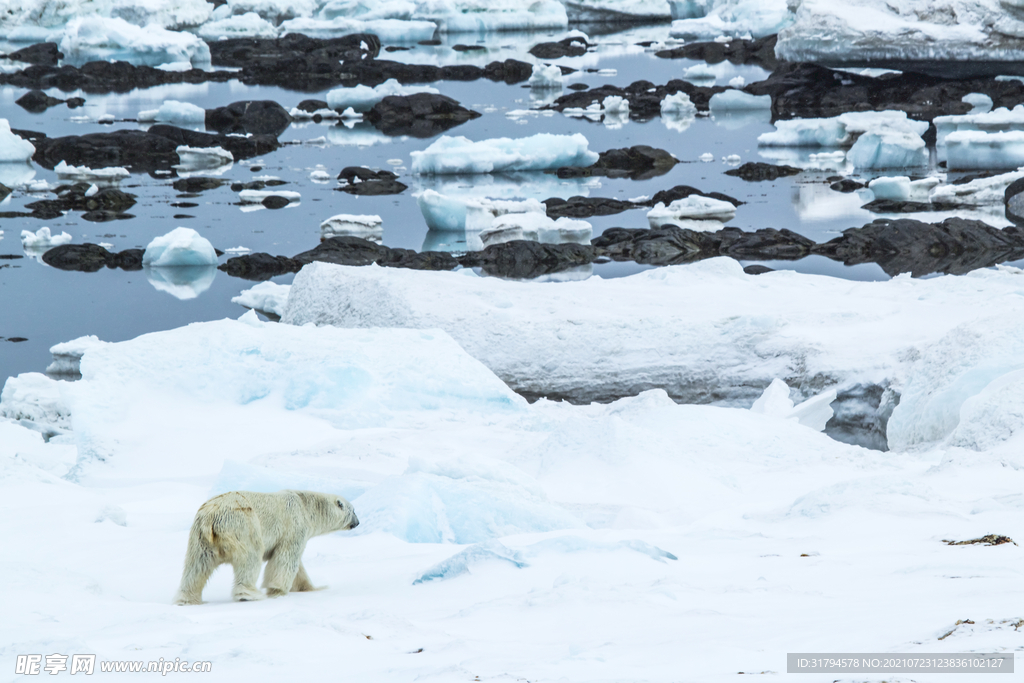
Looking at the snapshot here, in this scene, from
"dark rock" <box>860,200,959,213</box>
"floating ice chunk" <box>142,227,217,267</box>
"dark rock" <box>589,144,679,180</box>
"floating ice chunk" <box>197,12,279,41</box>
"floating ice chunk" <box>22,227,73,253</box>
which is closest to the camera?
"floating ice chunk" <box>142,227,217,267</box>

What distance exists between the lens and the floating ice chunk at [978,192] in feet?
42.1

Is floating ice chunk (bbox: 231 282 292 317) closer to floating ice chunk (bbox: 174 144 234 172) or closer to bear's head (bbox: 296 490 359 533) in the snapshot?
bear's head (bbox: 296 490 359 533)

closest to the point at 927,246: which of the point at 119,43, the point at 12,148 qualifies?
the point at 12,148

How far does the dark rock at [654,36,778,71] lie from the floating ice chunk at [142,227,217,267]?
71.2 ft

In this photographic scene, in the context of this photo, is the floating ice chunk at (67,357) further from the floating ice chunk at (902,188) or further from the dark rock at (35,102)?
the dark rock at (35,102)

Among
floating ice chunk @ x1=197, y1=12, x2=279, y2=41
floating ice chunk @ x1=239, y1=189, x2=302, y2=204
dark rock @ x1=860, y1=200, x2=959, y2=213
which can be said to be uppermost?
floating ice chunk @ x1=197, y1=12, x2=279, y2=41

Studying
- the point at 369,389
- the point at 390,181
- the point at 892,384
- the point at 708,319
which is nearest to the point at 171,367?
the point at 369,389

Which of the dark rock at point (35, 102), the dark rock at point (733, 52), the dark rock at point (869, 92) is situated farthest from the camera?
the dark rock at point (733, 52)

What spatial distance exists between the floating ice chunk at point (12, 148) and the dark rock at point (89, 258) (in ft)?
20.7

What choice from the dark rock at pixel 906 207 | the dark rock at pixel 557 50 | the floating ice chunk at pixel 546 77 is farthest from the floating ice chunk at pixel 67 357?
the dark rock at pixel 557 50

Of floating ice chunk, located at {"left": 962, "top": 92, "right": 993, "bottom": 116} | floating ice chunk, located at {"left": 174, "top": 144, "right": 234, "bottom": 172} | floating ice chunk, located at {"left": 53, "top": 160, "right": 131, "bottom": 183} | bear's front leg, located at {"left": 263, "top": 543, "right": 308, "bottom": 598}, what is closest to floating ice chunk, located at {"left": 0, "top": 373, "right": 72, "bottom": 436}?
bear's front leg, located at {"left": 263, "top": 543, "right": 308, "bottom": 598}

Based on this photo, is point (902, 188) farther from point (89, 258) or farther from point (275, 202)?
point (89, 258)

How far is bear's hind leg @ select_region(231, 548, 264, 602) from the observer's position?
2.31 meters

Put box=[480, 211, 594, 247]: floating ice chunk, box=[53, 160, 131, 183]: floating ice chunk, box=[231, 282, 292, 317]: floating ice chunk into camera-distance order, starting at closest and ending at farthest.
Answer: box=[231, 282, 292, 317]: floating ice chunk, box=[480, 211, 594, 247]: floating ice chunk, box=[53, 160, 131, 183]: floating ice chunk
